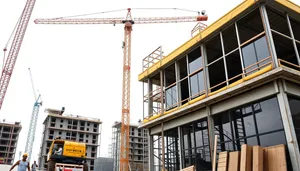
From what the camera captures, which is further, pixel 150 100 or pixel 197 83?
pixel 150 100

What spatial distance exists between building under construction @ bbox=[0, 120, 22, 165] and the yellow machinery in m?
89.1

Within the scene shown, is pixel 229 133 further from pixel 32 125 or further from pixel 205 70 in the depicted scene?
pixel 32 125

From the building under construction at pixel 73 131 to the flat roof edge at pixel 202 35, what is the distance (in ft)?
243

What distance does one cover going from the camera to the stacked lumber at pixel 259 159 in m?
10.4

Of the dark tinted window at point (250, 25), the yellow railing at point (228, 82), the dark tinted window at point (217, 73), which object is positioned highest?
the dark tinted window at point (250, 25)

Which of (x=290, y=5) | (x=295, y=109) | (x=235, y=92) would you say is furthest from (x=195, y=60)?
(x=295, y=109)

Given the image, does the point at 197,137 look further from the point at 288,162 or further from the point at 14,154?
the point at 14,154

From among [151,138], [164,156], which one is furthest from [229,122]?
[151,138]

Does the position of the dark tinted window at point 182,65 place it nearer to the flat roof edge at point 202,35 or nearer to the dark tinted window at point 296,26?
the flat roof edge at point 202,35

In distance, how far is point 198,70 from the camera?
1741 cm

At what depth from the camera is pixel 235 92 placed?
1377cm

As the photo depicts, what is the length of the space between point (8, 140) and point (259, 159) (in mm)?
107174

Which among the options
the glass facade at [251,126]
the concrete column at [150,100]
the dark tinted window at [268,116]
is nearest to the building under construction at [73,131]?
the concrete column at [150,100]

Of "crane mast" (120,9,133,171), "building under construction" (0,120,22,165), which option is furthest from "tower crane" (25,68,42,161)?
"crane mast" (120,9,133,171)
